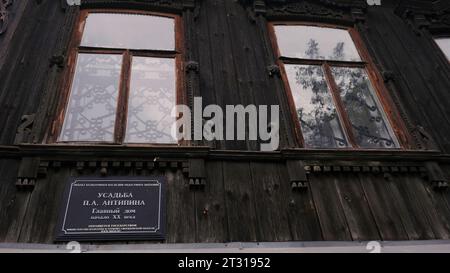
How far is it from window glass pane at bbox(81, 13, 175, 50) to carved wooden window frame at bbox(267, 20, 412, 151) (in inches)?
58.8

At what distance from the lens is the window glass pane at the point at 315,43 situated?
19.5 feet

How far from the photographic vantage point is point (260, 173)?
4.45 metres

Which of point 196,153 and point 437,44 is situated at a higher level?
point 437,44

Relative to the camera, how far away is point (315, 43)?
612 centimetres

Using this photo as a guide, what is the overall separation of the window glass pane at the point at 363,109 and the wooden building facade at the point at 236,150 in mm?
83

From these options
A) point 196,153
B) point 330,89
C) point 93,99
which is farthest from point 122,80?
point 330,89

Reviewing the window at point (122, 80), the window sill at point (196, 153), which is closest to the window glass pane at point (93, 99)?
the window at point (122, 80)

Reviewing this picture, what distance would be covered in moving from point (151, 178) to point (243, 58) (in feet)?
7.47

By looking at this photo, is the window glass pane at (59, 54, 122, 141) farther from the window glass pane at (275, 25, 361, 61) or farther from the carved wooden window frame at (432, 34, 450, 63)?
the carved wooden window frame at (432, 34, 450, 63)

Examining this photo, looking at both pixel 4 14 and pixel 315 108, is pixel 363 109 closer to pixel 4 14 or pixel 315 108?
pixel 315 108

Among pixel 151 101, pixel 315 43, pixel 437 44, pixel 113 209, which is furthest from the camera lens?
pixel 437 44

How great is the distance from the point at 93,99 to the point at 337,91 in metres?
3.03
